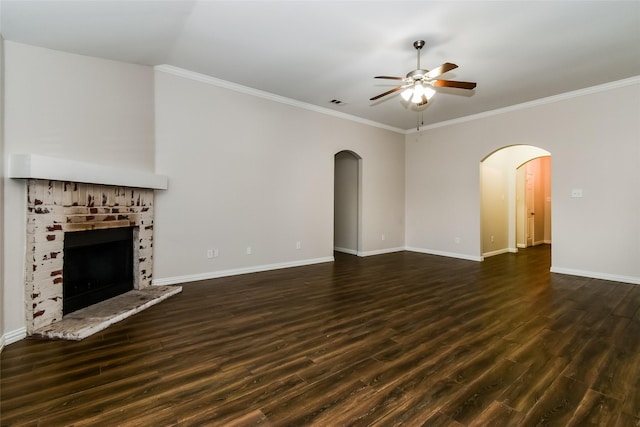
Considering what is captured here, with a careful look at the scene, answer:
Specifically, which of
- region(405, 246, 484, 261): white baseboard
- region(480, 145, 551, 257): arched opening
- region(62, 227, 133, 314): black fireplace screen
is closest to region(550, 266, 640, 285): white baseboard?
region(405, 246, 484, 261): white baseboard

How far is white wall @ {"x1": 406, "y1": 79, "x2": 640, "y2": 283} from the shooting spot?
14.5 feet

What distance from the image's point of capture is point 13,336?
2.44 meters

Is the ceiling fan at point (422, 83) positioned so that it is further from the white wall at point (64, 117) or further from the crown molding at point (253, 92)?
the white wall at point (64, 117)

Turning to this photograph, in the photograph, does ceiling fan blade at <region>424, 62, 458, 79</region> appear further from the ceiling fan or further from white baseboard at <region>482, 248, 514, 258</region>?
white baseboard at <region>482, 248, 514, 258</region>

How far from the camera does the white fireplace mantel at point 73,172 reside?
2467 millimetres

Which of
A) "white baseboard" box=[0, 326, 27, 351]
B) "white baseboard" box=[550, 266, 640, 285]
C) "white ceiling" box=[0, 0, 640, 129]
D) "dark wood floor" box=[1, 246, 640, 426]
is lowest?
"dark wood floor" box=[1, 246, 640, 426]

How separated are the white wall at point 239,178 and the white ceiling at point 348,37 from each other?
500 mm

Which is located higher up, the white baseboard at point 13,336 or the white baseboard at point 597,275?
the white baseboard at point 597,275

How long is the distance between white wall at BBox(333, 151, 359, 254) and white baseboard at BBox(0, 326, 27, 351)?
548cm

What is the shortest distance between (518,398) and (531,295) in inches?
99.7

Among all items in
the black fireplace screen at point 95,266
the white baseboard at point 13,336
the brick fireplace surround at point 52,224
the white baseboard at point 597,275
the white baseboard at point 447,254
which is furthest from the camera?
the white baseboard at point 447,254

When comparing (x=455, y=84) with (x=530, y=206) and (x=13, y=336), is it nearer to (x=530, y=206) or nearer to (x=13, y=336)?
(x=13, y=336)

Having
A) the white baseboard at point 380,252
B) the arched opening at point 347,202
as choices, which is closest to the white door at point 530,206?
the white baseboard at point 380,252

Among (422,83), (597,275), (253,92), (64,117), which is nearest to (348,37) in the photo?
(422,83)
